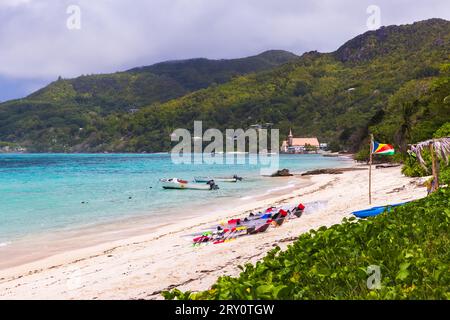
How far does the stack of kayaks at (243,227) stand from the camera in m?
15.4

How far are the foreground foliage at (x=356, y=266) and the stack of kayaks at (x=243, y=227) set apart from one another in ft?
27.9

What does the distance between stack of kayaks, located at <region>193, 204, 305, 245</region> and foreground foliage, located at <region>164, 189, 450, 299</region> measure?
8.50 metres

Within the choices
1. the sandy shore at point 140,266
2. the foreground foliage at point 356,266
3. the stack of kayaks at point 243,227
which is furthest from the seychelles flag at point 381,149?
the foreground foliage at point 356,266

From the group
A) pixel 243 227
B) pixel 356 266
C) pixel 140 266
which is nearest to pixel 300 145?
pixel 243 227

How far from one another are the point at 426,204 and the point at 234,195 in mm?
27698

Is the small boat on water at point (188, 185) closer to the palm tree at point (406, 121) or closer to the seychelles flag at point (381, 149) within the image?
the seychelles flag at point (381, 149)

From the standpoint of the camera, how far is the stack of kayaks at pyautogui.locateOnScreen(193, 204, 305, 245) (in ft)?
50.5

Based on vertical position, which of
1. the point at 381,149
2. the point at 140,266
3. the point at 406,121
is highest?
the point at 406,121

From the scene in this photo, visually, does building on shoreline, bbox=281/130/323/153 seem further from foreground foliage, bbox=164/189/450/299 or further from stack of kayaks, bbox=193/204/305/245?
foreground foliage, bbox=164/189/450/299

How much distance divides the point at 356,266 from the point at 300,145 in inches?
7225

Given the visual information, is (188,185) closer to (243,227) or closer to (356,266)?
(243,227)

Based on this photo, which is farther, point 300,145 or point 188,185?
point 300,145

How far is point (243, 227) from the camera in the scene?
16125 millimetres
